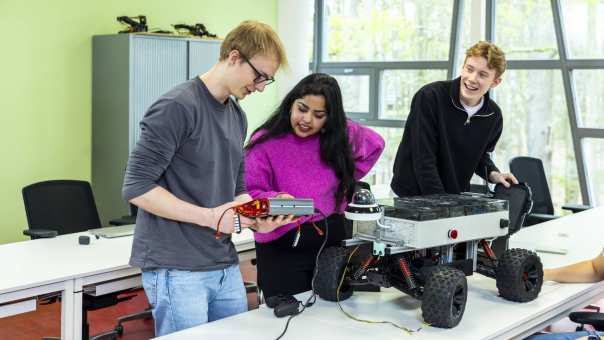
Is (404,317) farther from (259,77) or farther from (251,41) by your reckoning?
(251,41)

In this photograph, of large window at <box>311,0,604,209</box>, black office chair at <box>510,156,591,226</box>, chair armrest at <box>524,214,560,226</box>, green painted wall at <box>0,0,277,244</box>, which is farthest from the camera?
large window at <box>311,0,604,209</box>

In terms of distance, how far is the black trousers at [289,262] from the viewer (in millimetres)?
2664

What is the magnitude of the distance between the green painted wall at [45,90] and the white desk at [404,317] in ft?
12.6

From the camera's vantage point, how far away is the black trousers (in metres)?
2.66

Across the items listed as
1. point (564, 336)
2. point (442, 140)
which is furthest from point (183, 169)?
point (564, 336)

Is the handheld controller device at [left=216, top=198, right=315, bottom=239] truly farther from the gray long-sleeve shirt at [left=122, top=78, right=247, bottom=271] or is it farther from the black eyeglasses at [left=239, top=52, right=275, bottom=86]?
the black eyeglasses at [left=239, top=52, right=275, bottom=86]

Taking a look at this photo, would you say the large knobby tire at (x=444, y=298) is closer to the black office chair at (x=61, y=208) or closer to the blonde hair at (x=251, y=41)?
the blonde hair at (x=251, y=41)

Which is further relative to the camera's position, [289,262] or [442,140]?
[442,140]

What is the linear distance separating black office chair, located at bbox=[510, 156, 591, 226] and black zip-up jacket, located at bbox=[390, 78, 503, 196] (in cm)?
227

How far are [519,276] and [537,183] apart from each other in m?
3.10

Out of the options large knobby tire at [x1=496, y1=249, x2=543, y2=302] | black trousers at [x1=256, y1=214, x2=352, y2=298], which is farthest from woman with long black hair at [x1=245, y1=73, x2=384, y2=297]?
large knobby tire at [x1=496, y1=249, x2=543, y2=302]

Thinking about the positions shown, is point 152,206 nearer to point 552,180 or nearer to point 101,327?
point 101,327

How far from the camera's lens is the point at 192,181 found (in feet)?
7.16

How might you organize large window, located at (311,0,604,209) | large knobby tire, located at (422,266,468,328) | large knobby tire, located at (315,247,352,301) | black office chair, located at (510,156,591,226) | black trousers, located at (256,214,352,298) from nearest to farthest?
large knobby tire, located at (422,266,468,328) < large knobby tire, located at (315,247,352,301) < black trousers, located at (256,214,352,298) < black office chair, located at (510,156,591,226) < large window, located at (311,0,604,209)
